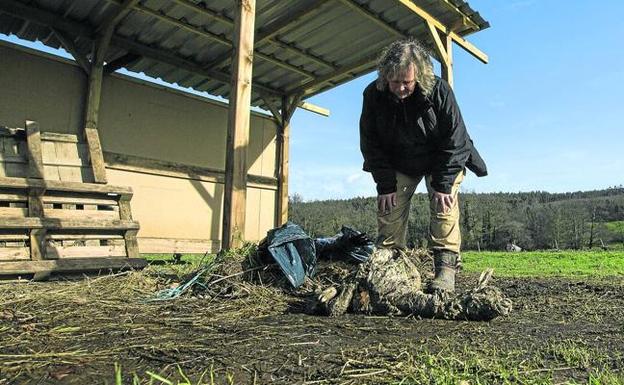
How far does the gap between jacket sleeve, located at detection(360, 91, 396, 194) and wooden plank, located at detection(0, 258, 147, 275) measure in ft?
9.49

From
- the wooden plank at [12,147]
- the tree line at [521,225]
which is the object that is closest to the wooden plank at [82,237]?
the wooden plank at [12,147]

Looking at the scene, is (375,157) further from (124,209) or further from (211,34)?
(211,34)

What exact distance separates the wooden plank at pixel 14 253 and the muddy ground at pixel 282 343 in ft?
5.40

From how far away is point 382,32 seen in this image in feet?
25.9

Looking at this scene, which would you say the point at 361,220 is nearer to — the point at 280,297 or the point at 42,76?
the point at 42,76

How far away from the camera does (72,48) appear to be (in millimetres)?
7344

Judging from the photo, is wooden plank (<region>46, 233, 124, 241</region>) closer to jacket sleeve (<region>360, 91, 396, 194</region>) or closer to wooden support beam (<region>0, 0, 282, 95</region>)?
jacket sleeve (<region>360, 91, 396, 194</region>)

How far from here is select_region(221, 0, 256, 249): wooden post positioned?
4.25m

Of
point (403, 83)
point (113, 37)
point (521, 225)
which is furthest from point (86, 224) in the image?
point (521, 225)

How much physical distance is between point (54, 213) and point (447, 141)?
4.30m

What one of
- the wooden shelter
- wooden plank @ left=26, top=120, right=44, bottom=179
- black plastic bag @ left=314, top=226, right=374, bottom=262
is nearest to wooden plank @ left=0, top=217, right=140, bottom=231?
wooden plank @ left=26, top=120, right=44, bottom=179

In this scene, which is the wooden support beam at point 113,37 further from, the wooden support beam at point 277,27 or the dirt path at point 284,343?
the dirt path at point 284,343

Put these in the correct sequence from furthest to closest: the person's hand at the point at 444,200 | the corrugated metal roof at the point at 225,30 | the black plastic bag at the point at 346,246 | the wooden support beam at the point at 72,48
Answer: the wooden support beam at the point at 72,48
the corrugated metal roof at the point at 225,30
the black plastic bag at the point at 346,246
the person's hand at the point at 444,200

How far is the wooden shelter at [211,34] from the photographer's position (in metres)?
6.87
